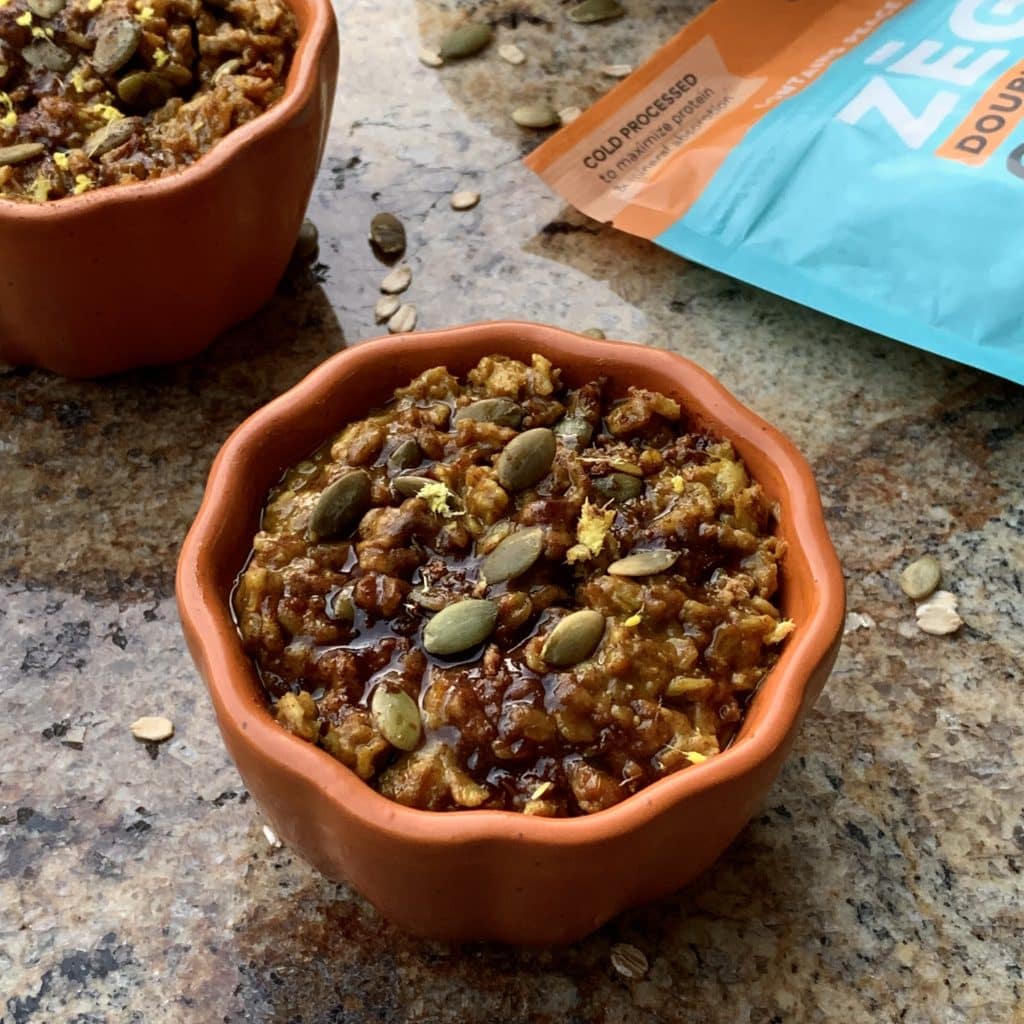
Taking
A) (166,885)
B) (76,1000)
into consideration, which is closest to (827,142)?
(166,885)

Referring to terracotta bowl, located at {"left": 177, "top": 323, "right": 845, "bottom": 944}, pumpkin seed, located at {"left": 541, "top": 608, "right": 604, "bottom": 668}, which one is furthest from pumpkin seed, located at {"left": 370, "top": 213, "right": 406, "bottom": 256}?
pumpkin seed, located at {"left": 541, "top": 608, "right": 604, "bottom": 668}

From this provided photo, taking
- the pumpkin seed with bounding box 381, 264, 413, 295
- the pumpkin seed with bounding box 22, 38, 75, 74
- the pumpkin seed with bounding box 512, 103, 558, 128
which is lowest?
the pumpkin seed with bounding box 381, 264, 413, 295

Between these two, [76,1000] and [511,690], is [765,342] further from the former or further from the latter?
[76,1000]

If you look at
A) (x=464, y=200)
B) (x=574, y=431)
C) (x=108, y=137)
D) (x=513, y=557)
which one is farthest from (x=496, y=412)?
(x=464, y=200)

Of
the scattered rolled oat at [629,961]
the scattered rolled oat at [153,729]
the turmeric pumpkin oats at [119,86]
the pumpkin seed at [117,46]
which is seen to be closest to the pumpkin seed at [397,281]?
the turmeric pumpkin oats at [119,86]

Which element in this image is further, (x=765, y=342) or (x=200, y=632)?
(x=765, y=342)

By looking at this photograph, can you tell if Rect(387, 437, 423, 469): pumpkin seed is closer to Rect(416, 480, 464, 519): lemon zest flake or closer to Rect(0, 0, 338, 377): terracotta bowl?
Rect(416, 480, 464, 519): lemon zest flake

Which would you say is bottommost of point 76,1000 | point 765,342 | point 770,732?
point 76,1000
